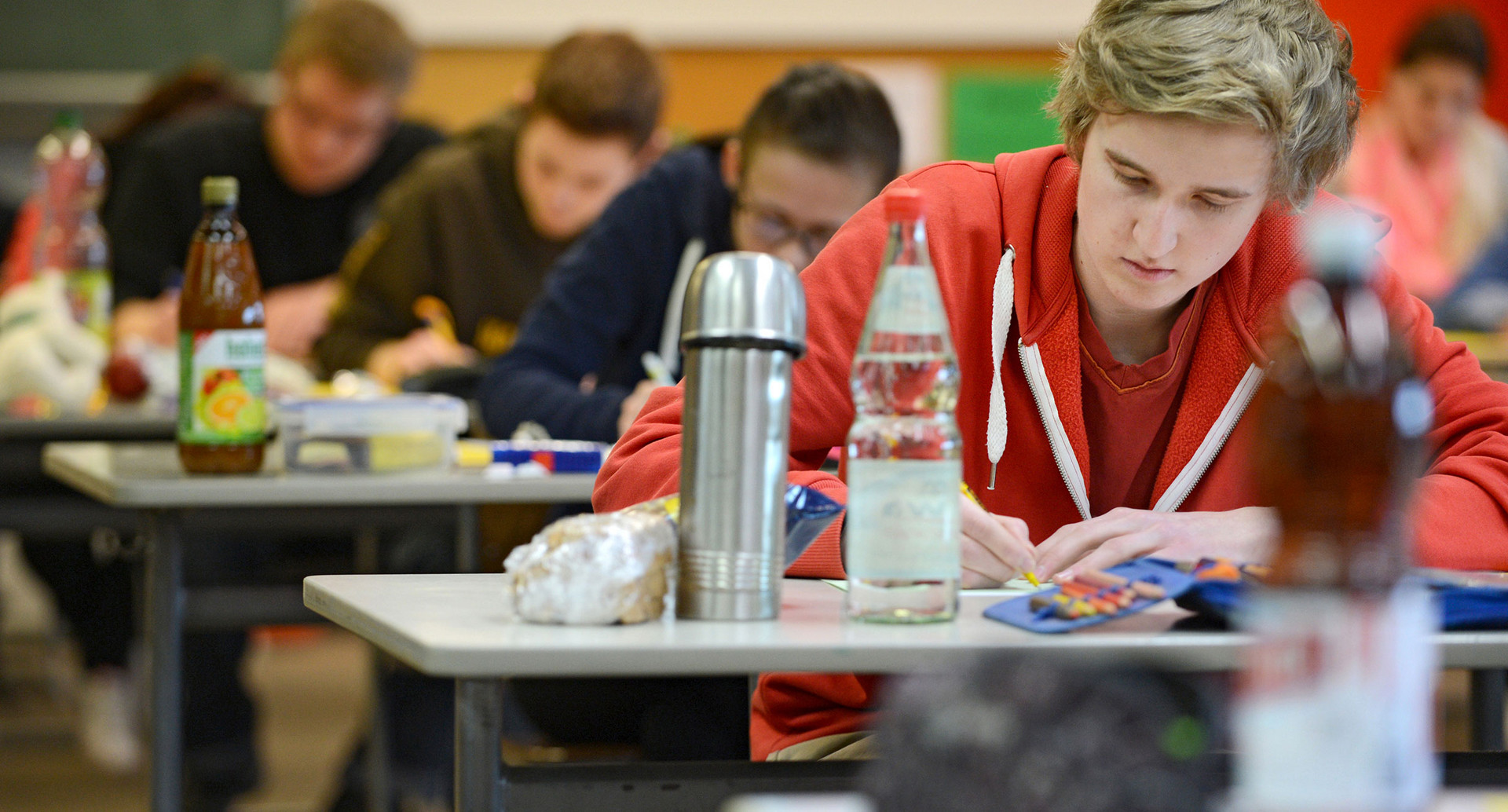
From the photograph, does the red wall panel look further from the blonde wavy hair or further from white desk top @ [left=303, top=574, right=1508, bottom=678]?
white desk top @ [left=303, top=574, right=1508, bottom=678]

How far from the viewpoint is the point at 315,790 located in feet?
10.5

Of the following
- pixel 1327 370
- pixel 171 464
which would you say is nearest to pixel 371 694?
pixel 171 464

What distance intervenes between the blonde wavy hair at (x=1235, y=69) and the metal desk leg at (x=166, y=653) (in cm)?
110

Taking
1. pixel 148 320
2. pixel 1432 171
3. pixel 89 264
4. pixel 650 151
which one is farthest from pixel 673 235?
pixel 1432 171

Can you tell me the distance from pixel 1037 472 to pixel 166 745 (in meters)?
1.03

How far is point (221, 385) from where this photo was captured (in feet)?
5.02

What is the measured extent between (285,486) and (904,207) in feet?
3.26

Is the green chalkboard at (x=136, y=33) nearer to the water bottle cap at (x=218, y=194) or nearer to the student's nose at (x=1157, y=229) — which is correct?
the water bottle cap at (x=218, y=194)

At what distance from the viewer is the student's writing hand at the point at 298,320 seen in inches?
132

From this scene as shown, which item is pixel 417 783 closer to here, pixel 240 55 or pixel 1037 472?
pixel 1037 472

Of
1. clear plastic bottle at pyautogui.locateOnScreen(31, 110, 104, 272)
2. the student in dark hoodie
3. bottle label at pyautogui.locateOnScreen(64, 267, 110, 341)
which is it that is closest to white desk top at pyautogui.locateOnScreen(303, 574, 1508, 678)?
bottle label at pyautogui.locateOnScreen(64, 267, 110, 341)

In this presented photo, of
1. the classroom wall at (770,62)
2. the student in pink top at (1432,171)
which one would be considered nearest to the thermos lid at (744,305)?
the student in pink top at (1432,171)

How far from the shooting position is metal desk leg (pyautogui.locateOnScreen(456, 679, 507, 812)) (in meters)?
0.82

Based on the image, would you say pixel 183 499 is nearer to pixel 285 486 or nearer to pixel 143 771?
pixel 285 486
